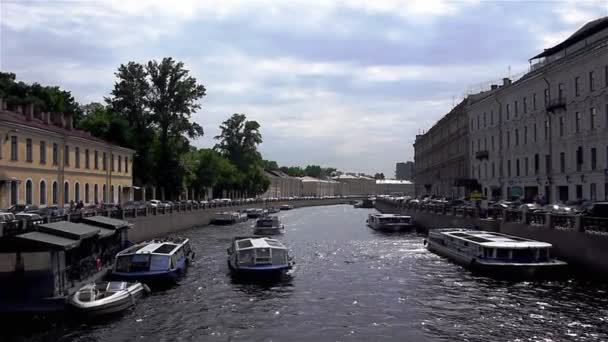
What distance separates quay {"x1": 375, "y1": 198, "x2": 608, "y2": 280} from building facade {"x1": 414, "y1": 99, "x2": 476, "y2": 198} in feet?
100

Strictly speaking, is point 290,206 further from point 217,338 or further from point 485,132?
point 217,338

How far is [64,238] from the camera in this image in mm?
26203

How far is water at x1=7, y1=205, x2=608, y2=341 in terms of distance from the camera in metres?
22.0

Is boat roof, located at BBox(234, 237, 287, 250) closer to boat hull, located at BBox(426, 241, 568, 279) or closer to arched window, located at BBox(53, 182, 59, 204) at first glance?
boat hull, located at BBox(426, 241, 568, 279)

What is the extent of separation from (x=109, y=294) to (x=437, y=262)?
74.4 feet

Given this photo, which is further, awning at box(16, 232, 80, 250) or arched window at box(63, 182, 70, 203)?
arched window at box(63, 182, 70, 203)

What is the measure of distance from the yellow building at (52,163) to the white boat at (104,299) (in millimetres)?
26437

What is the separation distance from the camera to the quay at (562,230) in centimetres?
3009

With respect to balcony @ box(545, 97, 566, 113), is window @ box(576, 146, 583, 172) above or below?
below

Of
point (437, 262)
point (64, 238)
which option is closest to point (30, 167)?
point (64, 238)

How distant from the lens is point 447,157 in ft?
328

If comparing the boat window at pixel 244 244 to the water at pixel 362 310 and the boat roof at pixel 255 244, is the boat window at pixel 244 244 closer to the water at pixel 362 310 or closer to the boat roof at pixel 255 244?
the boat roof at pixel 255 244

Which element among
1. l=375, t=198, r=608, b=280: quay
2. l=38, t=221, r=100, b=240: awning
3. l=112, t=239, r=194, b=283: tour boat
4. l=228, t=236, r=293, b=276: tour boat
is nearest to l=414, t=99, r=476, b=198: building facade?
l=375, t=198, r=608, b=280: quay

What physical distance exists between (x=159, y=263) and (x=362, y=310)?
11216 millimetres
